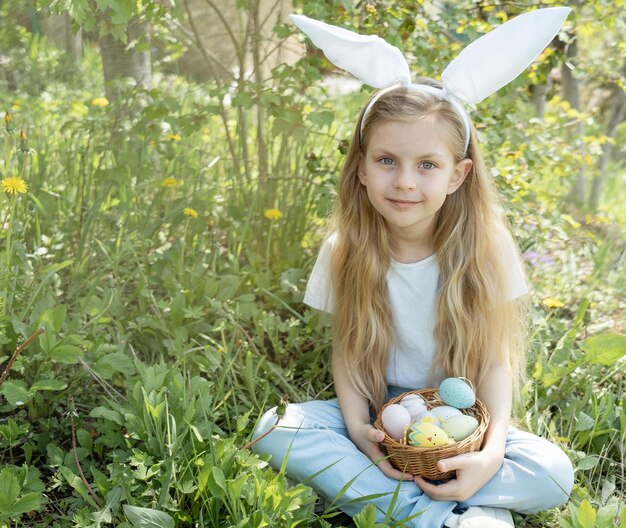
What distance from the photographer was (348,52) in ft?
6.62

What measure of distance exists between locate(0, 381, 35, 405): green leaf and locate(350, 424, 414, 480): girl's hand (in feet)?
2.59

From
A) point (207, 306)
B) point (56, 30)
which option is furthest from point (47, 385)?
point (56, 30)

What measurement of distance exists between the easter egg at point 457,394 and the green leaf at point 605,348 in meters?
0.53

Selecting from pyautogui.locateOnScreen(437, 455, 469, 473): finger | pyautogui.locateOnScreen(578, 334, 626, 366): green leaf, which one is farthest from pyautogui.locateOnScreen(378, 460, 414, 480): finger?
pyautogui.locateOnScreen(578, 334, 626, 366): green leaf

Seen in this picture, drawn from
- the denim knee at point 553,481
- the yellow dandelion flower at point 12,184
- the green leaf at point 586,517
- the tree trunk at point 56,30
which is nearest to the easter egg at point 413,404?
the denim knee at point 553,481

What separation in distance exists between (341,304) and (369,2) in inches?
38.4

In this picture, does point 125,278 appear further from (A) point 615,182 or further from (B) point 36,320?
(A) point 615,182

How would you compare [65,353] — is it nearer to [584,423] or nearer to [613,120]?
[584,423]

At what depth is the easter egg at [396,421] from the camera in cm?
192

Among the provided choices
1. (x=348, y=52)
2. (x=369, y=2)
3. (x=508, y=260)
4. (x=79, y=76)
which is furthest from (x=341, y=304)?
(x=79, y=76)

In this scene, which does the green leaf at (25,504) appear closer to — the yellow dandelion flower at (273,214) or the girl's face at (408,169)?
the girl's face at (408,169)

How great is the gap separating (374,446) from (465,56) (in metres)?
0.99

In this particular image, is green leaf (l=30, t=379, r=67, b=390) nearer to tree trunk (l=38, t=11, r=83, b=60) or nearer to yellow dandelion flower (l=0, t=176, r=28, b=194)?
yellow dandelion flower (l=0, t=176, r=28, b=194)

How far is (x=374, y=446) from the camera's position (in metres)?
2.01
